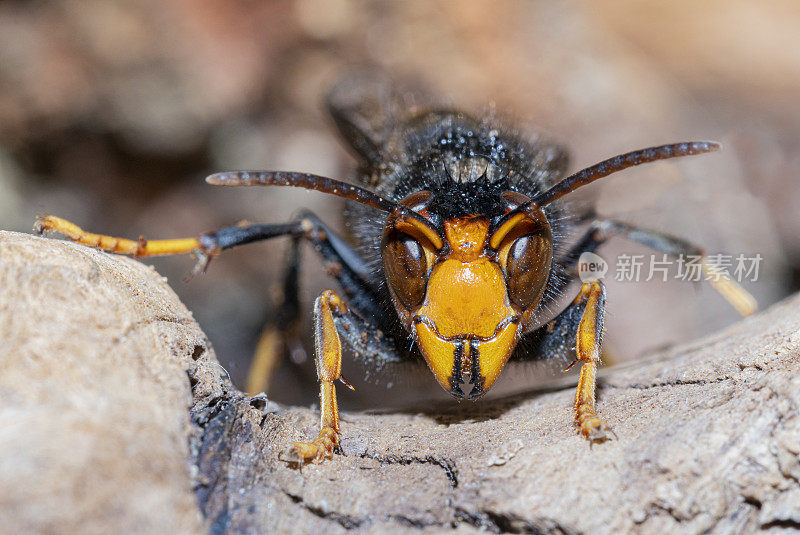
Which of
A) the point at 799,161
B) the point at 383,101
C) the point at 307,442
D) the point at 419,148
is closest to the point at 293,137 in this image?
the point at 383,101

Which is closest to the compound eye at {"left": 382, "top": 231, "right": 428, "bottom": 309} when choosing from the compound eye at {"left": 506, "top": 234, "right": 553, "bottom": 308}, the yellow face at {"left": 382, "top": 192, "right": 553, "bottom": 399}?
the yellow face at {"left": 382, "top": 192, "right": 553, "bottom": 399}

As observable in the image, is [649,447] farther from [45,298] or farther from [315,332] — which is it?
[45,298]

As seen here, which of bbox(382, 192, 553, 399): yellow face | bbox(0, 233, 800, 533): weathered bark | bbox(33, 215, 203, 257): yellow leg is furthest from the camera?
bbox(33, 215, 203, 257): yellow leg

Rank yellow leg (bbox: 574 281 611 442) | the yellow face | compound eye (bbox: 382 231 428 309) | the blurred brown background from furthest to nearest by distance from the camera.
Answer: the blurred brown background < compound eye (bbox: 382 231 428 309) < the yellow face < yellow leg (bbox: 574 281 611 442)
